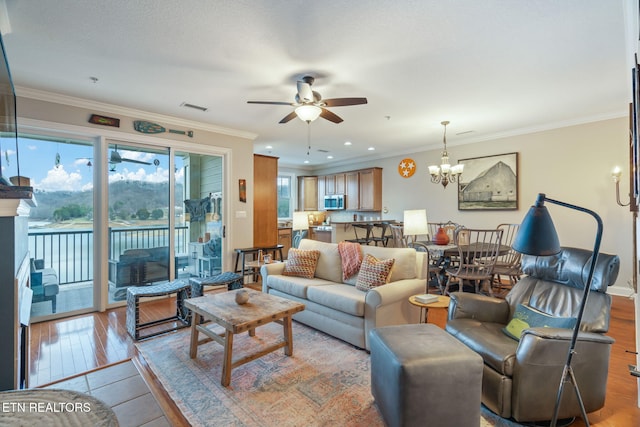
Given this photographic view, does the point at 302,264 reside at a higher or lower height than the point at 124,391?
higher

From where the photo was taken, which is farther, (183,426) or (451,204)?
(451,204)

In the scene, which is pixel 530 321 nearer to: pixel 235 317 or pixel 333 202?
pixel 235 317

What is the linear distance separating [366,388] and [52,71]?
4.07 meters

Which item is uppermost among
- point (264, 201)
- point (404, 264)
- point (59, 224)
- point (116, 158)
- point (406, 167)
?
point (406, 167)

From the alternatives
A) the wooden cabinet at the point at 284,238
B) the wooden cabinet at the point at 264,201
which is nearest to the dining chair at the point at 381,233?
the wooden cabinet at the point at 284,238

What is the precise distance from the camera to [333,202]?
860 centimetres

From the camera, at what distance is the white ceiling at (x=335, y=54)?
6.91 ft

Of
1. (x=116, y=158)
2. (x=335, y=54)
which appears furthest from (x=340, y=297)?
(x=116, y=158)

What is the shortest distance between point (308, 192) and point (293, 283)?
19.5 feet

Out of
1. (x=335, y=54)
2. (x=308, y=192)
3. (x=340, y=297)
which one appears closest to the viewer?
(x=335, y=54)

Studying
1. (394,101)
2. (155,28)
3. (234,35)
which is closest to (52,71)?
(155,28)

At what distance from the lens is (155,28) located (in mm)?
2285

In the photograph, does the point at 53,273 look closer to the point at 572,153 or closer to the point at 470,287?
the point at 470,287

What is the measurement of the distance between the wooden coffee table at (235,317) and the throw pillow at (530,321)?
1635mm
